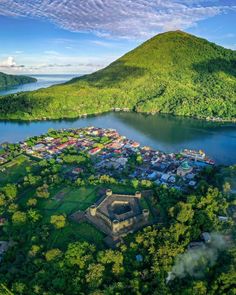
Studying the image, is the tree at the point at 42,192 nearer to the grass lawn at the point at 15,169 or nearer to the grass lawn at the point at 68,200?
the grass lawn at the point at 68,200

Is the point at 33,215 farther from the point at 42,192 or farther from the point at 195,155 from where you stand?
the point at 195,155

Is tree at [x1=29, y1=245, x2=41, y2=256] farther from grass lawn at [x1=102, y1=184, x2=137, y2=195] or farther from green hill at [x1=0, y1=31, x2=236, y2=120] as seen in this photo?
green hill at [x1=0, y1=31, x2=236, y2=120]

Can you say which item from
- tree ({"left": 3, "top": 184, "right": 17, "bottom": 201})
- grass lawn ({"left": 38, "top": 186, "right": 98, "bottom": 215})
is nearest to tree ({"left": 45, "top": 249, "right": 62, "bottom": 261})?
grass lawn ({"left": 38, "top": 186, "right": 98, "bottom": 215})

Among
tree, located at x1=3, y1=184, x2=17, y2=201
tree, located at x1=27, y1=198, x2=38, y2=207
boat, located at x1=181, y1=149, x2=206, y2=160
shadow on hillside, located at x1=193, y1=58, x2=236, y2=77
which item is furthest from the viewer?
shadow on hillside, located at x1=193, y1=58, x2=236, y2=77

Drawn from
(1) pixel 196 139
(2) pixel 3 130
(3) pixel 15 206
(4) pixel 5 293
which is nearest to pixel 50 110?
(2) pixel 3 130


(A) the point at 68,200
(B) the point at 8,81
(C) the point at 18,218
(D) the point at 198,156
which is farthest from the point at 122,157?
(B) the point at 8,81

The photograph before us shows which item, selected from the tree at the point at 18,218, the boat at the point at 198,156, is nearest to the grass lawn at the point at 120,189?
the tree at the point at 18,218
